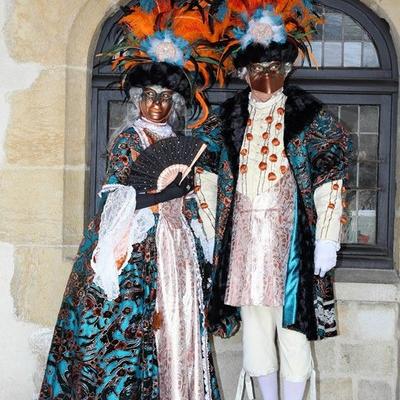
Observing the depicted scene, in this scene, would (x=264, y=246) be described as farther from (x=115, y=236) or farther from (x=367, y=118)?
(x=367, y=118)

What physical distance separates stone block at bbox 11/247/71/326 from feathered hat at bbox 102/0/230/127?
1045 millimetres

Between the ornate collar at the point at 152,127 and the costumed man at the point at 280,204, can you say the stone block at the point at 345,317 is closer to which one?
the costumed man at the point at 280,204

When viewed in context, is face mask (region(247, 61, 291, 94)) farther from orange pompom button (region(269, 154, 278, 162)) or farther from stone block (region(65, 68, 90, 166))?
stone block (region(65, 68, 90, 166))

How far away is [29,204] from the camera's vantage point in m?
4.79

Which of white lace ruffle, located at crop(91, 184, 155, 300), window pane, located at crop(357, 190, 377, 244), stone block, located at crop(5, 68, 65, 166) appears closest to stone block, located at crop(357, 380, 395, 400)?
window pane, located at crop(357, 190, 377, 244)

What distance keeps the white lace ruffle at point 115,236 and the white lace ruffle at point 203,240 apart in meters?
0.33

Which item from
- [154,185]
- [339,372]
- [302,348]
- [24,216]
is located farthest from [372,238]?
[24,216]

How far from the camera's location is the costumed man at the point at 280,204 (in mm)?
4086

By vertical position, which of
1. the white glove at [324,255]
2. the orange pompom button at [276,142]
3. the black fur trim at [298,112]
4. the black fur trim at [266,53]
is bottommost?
the white glove at [324,255]

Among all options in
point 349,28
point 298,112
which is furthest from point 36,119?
point 349,28

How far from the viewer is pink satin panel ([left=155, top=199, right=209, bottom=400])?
13.5ft

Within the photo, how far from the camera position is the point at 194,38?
14.1 feet

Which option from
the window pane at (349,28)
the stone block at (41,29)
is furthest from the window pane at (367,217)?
the stone block at (41,29)

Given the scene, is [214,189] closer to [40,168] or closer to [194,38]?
[194,38]
